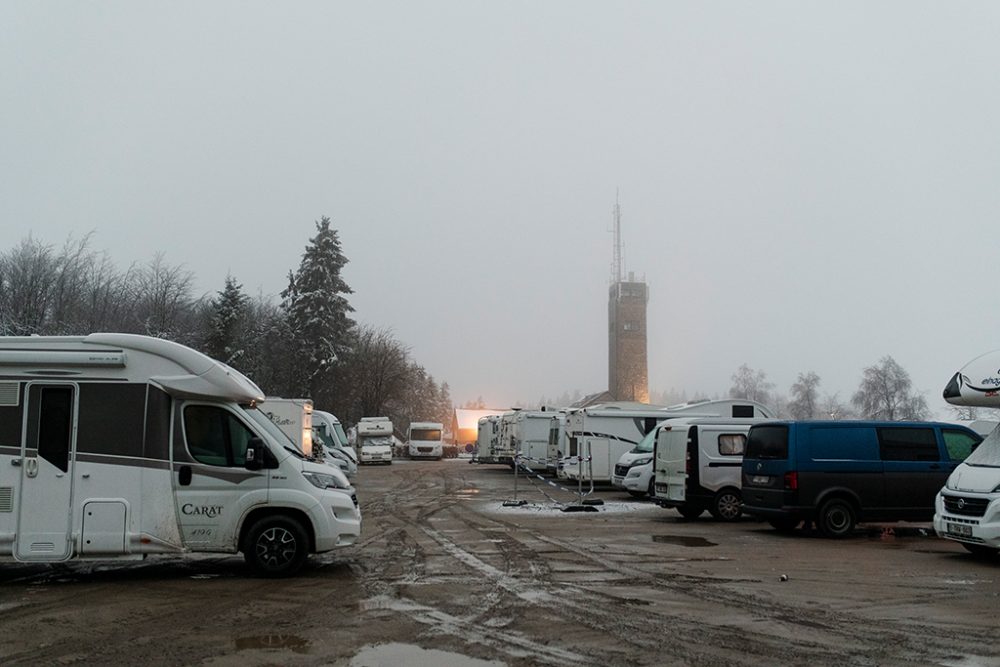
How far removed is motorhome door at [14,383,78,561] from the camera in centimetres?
966

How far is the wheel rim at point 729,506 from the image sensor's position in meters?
17.6

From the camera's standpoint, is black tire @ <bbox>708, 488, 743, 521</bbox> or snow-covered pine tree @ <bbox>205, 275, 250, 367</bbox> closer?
black tire @ <bbox>708, 488, 743, 521</bbox>

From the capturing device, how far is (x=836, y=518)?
14672mm

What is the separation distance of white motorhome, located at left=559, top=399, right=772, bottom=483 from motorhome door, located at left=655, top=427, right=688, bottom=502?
23.7ft

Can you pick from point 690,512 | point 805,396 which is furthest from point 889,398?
point 690,512

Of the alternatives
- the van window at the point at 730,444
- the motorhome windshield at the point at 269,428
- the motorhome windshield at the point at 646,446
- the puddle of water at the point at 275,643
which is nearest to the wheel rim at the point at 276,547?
the motorhome windshield at the point at 269,428

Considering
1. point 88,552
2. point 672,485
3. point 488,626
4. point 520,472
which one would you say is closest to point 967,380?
point 672,485

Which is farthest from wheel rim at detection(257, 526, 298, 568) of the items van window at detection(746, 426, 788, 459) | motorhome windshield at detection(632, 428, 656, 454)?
motorhome windshield at detection(632, 428, 656, 454)

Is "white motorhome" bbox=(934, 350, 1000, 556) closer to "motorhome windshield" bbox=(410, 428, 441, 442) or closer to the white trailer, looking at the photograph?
the white trailer

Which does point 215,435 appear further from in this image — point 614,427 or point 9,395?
point 614,427

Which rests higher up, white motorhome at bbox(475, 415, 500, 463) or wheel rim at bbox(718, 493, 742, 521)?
white motorhome at bbox(475, 415, 500, 463)

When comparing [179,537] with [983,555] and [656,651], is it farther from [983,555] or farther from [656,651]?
[983,555]

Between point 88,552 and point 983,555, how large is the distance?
39.1 feet

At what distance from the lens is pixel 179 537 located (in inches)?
389
